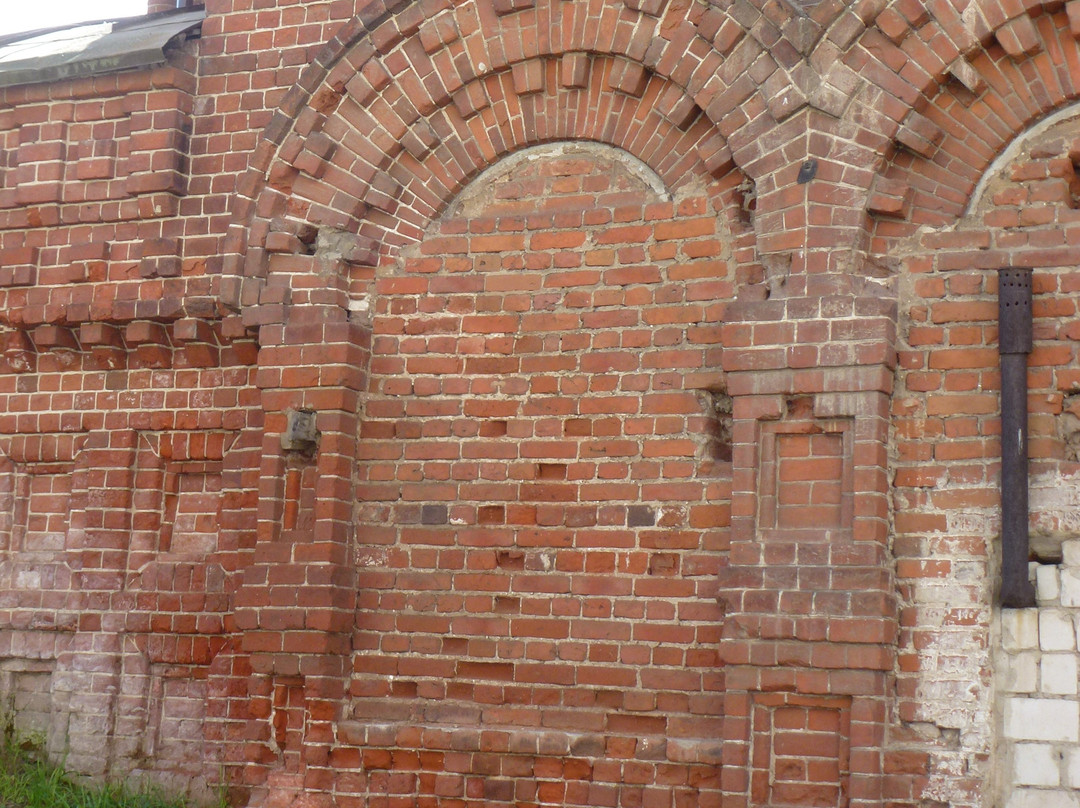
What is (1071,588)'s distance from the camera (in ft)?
17.5

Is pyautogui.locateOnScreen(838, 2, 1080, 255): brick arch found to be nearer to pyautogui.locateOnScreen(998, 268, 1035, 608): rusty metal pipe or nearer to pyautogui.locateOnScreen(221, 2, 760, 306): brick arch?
pyautogui.locateOnScreen(998, 268, 1035, 608): rusty metal pipe

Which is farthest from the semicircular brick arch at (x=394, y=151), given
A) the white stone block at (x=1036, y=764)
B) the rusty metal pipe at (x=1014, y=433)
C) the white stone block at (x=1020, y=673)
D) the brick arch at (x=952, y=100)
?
the white stone block at (x=1036, y=764)

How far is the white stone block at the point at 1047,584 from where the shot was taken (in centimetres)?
536

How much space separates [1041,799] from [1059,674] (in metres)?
0.49

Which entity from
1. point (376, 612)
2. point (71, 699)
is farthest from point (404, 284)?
point (71, 699)

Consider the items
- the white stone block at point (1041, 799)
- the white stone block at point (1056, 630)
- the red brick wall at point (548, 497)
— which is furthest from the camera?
the red brick wall at point (548, 497)

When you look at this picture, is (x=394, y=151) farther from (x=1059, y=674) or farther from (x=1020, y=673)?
(x=1059, y=674)

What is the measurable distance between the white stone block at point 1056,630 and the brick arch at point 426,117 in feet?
8.31

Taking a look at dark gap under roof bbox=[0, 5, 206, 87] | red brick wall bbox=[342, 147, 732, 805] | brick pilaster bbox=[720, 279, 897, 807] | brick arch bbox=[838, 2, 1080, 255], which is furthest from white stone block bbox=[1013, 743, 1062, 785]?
dark gap under roof bbox=[0, 5, 206, 87]

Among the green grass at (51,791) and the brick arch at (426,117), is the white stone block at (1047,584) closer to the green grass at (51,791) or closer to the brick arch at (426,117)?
the brick arch at (426,117)

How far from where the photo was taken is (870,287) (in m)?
5.71

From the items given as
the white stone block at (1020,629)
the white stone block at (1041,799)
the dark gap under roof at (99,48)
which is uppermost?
the dark gap under roof at (99,48)

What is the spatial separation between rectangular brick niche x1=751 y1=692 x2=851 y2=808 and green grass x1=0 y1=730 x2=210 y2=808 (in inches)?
118

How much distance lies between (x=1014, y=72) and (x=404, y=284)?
9.92ft
